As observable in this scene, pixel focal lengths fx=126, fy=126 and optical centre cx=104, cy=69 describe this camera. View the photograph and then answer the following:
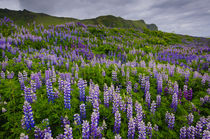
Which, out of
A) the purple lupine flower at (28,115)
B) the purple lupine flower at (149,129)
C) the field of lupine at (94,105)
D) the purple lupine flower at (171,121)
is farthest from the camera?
the purple lupine flower at (171,121)

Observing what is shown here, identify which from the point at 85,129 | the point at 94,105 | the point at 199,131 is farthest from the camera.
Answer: the point at 199,131

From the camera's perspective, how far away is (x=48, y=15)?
153750 mm

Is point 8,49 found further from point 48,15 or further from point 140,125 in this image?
point 48,15

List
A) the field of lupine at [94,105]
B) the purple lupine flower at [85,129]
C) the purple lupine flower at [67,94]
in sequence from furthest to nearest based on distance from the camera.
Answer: the purple lupine flower at [67,94] < the field of lupine at [94,105] < the purple lupine flower at [85,129]

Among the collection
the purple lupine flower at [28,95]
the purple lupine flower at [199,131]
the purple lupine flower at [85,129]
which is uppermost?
the purple lupine flower at [28,95]

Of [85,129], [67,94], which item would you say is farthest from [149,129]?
[67,94]

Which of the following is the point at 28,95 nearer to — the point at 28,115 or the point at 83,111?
the point at 28,115

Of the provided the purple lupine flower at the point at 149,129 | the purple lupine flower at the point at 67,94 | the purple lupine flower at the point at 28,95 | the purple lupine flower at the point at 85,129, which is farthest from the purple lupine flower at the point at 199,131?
the purple lupine flower at the point at 28,95

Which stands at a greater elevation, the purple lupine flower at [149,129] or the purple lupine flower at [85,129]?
the purple lupine flower at [85,129]

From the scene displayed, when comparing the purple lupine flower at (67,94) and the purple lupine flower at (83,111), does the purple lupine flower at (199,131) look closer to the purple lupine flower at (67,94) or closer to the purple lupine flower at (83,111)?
the purple lupine flower at (83,111)

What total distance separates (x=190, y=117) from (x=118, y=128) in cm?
243

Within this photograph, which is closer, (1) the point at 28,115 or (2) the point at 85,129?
(2) the point at 85,129

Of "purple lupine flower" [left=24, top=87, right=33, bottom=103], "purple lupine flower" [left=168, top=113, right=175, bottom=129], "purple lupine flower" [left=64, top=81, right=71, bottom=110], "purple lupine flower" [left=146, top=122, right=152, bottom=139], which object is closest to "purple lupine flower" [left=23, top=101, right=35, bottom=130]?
"purple lupine flower" [left=24, top=87, right=33, bottom=103]

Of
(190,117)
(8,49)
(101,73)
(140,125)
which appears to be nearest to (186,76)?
(190,117)
